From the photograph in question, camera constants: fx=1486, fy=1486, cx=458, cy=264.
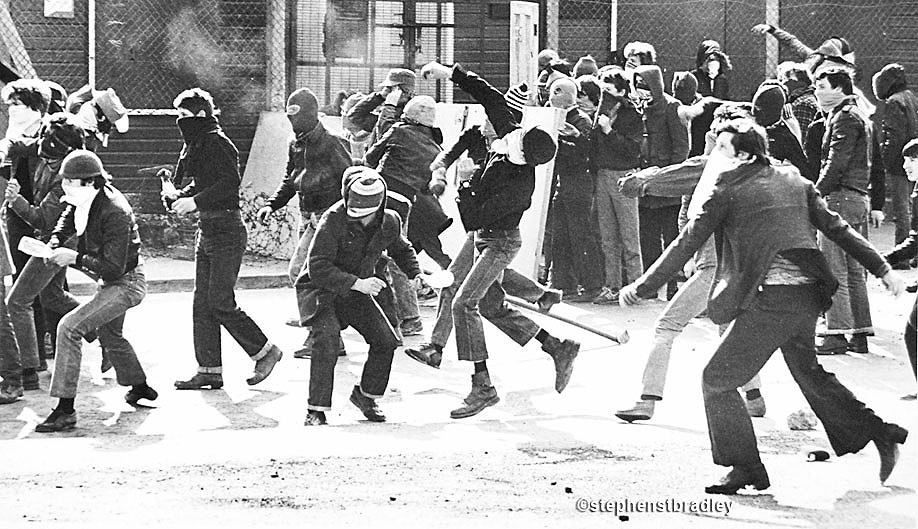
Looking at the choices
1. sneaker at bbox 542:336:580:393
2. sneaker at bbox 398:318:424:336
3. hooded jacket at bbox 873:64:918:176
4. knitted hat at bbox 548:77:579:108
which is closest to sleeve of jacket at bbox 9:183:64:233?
sneaker at bbox 398:318:424:336

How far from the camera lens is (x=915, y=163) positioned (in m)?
9.44

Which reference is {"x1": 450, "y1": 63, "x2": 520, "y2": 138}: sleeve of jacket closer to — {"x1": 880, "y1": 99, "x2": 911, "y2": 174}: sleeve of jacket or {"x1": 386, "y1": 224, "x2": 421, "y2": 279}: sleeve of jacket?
{"x1": 386, "y1": 224, "x2": 421, "y2": 279}: sleeve of jacket

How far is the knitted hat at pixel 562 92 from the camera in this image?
12.1m

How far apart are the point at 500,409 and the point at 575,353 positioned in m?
0.61

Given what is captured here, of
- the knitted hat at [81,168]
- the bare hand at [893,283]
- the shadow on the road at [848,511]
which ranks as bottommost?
the shadow on the road at [848,511]

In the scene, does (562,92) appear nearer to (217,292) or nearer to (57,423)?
(217,292)

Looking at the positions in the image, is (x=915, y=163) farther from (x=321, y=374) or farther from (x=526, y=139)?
(x=321, y=374)

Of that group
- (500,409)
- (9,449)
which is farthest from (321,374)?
(9,449)

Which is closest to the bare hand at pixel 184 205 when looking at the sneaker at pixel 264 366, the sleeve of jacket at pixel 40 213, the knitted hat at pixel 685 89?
the sleeve of jacket at pixel 40 213

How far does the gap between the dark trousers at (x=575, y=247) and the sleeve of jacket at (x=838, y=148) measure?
10.3 feet

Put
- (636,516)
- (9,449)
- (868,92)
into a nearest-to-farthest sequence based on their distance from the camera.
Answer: (636,516), (9,449), (868,92)

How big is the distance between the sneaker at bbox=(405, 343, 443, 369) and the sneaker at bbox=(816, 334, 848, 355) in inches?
110

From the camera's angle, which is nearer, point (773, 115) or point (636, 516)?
point (636, 516)

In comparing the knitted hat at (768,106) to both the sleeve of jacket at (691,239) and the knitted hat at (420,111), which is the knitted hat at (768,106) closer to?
the sleeve of jacket at (691,239)
